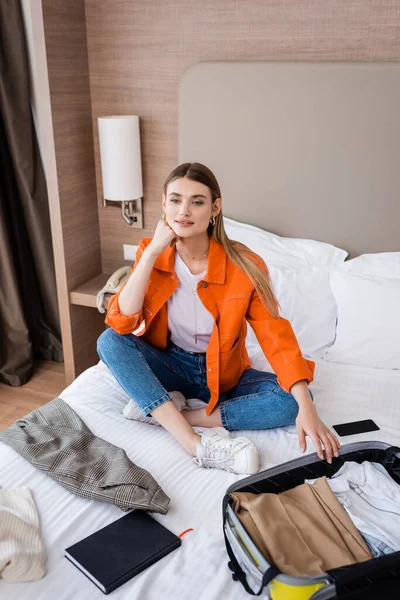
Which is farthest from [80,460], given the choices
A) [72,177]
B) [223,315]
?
[72,177]

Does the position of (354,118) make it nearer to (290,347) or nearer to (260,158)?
(260,158)

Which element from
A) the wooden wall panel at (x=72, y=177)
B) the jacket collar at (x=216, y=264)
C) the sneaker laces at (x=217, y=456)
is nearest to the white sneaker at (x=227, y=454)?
the sneaker laces at (x=217, y=456)

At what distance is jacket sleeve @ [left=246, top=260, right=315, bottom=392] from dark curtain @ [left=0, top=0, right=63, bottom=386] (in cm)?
150

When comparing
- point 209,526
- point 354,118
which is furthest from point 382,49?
point 209,526

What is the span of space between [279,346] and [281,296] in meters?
0.58

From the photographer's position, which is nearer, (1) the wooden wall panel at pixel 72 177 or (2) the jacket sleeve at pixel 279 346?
(2) the jacket sleeve at pixel 279 346

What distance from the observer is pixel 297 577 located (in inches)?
46.5

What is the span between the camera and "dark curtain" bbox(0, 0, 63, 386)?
9.17 ft

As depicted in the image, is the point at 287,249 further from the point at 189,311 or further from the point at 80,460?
the point at 80,460

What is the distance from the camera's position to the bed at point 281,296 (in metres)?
1.47

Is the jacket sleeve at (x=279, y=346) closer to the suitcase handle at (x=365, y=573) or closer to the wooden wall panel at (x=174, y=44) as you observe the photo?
the suitcase handle at (x=365, y=573)

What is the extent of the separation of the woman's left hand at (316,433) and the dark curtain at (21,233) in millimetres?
1811

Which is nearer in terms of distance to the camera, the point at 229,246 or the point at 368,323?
the point at 229,246

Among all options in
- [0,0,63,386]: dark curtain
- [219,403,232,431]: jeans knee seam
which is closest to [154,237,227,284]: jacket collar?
[219,403,232,431]: jeans knee seam
